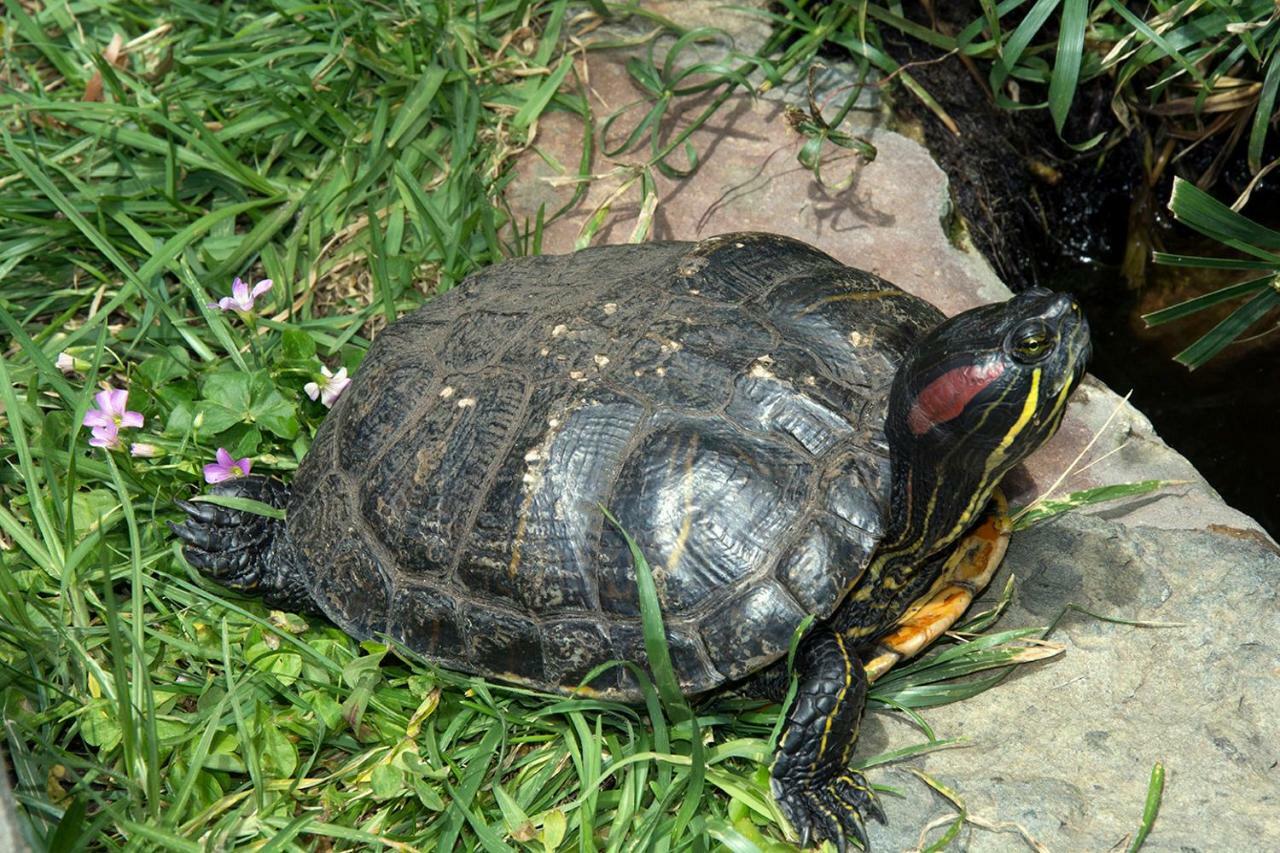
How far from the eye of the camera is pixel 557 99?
5.46m

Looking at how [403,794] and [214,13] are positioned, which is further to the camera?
[214,13]

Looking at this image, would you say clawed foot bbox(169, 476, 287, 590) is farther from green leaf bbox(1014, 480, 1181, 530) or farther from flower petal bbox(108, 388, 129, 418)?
green leaf bbox(1014, 480, 1181, 530)

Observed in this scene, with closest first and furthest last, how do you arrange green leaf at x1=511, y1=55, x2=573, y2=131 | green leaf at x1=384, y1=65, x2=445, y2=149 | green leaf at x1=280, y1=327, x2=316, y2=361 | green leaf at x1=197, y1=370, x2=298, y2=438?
green leaf at x1=197, y1=370, x2=298, y2=438 < green leaf at x1=280, y1=327, x2=316, y2=361 < green leaf at x1=384, y1=65, x2=445, y2=149 < green leaf at x1=511, y1=55, x2=573, y2=131

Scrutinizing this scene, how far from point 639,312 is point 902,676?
142cm

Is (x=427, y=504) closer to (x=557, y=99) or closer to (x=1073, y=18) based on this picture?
(x=557, y=99)

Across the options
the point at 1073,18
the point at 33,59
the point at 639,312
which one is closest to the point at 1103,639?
the point at 639,312

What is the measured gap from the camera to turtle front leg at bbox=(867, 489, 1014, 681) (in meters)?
3.49

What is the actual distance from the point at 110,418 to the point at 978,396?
304 cm

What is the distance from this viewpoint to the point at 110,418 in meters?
4.22

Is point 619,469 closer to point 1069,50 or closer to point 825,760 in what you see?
point 825,760

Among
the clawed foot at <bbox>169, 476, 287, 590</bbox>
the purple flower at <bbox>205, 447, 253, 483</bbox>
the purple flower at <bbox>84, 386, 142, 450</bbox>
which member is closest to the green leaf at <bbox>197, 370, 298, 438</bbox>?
the purple flower at <bbox>205, 447, 253, 483</bbox>

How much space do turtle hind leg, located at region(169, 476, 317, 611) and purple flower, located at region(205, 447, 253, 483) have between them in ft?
0.50

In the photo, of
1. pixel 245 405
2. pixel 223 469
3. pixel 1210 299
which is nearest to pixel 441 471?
pixel 223 469

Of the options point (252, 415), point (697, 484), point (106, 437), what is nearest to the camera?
point (697, 484)
